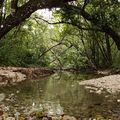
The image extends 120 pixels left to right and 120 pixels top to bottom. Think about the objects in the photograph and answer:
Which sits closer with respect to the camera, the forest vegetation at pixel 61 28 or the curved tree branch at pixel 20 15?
the curved tree branch at pixel 20 15

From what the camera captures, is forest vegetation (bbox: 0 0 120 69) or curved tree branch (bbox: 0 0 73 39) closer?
curved tree branch (bbox: 0 0 73 39)

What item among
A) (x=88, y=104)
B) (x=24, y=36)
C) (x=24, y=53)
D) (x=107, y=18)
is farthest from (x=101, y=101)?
(x=24, y=36)

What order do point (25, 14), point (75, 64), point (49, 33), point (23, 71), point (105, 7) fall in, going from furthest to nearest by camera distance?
point (49, 33) → point (75, 64) → point (105, 7) → point (23, 71) → point (25, 14)

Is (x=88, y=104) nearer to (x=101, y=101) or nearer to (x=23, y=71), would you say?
(x=101, y=101)

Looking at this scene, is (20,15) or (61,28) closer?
(20,15)

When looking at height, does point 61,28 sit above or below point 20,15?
above

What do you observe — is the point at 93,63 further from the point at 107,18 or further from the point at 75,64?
the point at 107,18

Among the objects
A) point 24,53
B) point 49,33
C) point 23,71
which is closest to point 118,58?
point 24,53

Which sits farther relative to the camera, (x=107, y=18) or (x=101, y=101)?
(x=107, y=18)

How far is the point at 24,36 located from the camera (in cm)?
3153

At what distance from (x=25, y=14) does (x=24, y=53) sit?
19.7m

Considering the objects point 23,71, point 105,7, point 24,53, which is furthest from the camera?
point 24,53

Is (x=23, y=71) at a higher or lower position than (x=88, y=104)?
higher

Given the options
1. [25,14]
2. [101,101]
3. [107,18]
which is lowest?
[101,101]
